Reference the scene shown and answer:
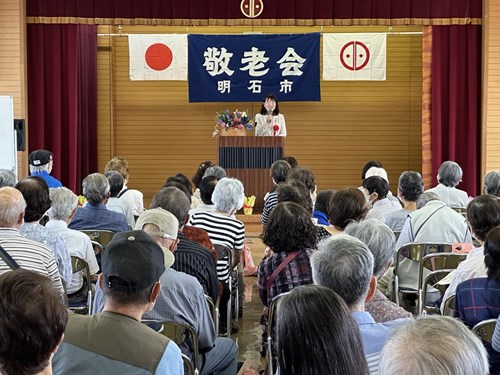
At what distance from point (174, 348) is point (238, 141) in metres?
8.00

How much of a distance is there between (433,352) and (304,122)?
10.6m

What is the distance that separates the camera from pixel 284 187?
493 cm

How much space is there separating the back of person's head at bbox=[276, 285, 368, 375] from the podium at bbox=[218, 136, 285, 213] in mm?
8257

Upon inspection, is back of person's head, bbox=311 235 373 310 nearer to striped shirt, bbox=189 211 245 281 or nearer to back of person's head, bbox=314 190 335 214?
striped shirt, bbox=189 211 245 281

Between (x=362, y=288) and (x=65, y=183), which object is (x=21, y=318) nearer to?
(x=362, y=288)

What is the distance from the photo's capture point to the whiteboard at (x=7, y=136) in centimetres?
853

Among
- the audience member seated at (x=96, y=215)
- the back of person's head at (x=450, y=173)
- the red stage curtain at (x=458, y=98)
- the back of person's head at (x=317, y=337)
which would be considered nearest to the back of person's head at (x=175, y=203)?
the audience member seated at (x=96, y=215)

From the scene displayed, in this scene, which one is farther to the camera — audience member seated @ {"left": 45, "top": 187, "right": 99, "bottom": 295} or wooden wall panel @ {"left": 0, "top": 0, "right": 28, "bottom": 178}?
wooden wall panel @ {"left": 0, "top": 0, "right": 28, "bottom": 178}

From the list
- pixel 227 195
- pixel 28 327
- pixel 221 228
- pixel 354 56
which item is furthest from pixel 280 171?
pixel 28 327

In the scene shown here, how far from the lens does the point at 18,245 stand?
3.20m

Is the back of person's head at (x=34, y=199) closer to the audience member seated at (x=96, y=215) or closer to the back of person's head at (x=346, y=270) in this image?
the audience member seated at (x=96, y=215)

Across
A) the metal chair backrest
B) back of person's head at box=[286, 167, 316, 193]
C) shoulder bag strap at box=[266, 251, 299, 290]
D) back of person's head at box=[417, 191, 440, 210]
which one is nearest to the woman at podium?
back of person's head at box=[286, 167, 316, 193]

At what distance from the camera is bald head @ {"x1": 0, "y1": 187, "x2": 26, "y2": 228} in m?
3.30

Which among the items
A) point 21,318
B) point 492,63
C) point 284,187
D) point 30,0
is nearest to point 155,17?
point 30,0
